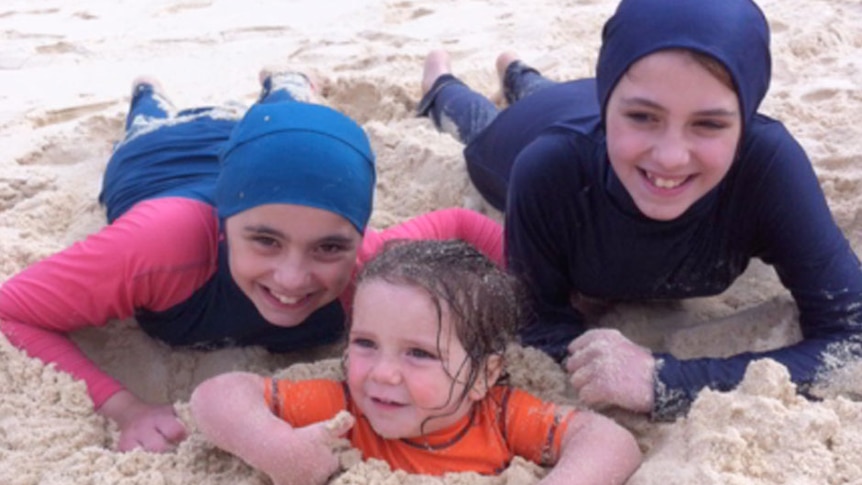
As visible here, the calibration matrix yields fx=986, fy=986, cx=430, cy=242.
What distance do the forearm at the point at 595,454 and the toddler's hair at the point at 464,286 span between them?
8.6 inches

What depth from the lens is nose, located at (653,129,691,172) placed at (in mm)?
1856

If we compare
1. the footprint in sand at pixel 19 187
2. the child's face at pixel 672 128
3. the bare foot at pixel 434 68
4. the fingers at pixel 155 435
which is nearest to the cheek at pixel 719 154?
the child's face at pixel 672 128

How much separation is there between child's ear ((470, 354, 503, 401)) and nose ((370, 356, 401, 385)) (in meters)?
0.19

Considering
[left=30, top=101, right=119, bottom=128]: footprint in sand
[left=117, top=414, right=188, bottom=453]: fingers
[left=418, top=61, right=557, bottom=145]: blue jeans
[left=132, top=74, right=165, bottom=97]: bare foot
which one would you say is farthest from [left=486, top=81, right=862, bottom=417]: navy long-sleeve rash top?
[left=30, top=101, right=119, bottom=128]: footprint in sand

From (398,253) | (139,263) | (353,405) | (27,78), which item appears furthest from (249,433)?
(27,78)

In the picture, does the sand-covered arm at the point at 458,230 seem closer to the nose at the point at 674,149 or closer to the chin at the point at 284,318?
the chin at the point at 284,318

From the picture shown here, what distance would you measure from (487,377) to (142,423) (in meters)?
0.76

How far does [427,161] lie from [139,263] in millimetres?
1155

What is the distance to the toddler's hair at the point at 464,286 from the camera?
1.83 meters

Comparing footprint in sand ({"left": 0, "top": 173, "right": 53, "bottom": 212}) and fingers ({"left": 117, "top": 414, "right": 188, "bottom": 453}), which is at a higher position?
footprint in sand ({"left": 0, "top": 173, "right": 53, "bottom": 212})

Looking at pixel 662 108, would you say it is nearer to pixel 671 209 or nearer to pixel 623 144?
pixel 623 144

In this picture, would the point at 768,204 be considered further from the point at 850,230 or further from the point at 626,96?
the point at 850,230

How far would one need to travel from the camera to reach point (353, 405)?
196 centimetres

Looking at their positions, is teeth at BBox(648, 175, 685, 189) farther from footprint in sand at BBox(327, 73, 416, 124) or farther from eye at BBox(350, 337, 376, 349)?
footprint in sand at BBox(327, 73, 416, 124)
